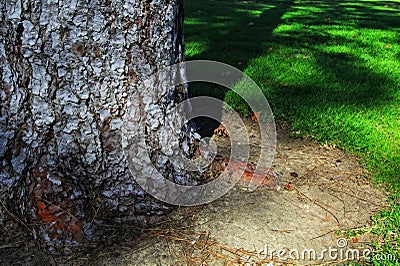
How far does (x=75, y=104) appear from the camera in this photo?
210 centimetres

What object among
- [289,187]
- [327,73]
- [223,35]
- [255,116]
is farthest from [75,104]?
[223,35]

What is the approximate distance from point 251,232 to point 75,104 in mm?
1188

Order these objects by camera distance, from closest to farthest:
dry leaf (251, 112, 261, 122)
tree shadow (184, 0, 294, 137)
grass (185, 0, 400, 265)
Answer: grass (185, 0, 400, 265)
dry leaf (251, 112, 261, 122)
tree shadow (184, 0, 294, 137)

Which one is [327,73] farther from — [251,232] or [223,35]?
[251,232]

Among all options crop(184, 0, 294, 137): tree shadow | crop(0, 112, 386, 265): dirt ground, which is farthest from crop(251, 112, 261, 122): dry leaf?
crop(0, 112, 386, 265): dirt ground

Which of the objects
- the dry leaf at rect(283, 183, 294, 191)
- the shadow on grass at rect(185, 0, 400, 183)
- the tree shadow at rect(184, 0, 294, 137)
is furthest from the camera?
the tree shadow at rect(184, 0, 294, 137)

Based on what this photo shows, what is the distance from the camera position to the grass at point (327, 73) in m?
3.28

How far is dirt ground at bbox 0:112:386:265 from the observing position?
84.4 inches

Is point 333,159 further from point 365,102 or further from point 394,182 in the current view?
point 365,102

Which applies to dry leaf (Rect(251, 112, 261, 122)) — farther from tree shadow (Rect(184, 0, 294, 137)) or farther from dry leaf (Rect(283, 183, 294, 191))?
dry leaf (Rect(283, 183, 294, 191))

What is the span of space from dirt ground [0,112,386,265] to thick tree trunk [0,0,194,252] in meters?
0.12

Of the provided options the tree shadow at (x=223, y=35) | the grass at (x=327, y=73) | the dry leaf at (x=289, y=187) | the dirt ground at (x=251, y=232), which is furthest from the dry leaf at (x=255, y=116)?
the dry leaf at (x=289, y=187)

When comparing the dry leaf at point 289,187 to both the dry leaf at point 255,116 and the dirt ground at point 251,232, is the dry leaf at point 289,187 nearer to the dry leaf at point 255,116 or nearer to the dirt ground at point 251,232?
the dirt ground at point 251,232

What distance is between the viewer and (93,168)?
2.23 metres
